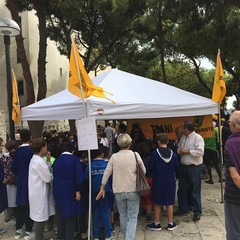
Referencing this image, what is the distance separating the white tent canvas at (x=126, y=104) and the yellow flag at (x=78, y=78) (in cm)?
26

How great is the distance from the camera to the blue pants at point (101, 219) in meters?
5.22

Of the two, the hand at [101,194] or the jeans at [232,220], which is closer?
the jeans at [232,220]

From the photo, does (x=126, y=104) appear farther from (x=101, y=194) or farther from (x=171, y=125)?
(x=171, y=125)

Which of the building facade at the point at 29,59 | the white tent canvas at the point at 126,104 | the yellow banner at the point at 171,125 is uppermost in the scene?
the building facade at the point at 29,59

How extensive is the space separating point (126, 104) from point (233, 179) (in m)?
2.49

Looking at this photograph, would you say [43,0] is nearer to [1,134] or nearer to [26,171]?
[1,134]

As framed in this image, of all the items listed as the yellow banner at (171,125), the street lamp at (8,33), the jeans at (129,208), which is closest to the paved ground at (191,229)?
the jeans at (129,208)

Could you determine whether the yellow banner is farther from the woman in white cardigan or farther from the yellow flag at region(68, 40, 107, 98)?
the woman in white cardigan

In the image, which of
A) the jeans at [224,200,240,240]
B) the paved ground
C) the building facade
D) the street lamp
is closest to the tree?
the street lamp

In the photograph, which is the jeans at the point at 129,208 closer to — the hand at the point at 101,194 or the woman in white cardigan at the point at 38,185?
the hand at the point at 101,194

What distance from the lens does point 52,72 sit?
26.5 metres

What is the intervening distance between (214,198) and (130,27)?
12369mm

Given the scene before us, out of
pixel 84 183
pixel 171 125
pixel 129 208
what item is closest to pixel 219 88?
pixel 171 125

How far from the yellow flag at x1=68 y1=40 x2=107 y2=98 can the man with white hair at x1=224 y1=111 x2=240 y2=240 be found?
2122 mm
